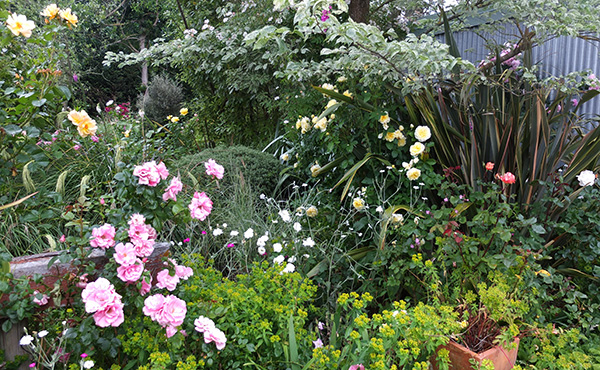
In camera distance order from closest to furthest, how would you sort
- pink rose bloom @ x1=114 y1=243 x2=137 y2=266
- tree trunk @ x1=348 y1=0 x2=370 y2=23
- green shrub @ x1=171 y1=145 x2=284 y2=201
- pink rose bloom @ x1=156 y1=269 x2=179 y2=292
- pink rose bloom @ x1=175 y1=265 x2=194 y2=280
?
1. pink rose bloom @ x1=114 y1=243 x2=137 y2=266
2. pink rose bloom @ x1=156 y1=269 x2=179 y2=292
3. pink rose bloom @ x1=175 y1=265 x2=194 y2=280
4. green shrub @ x1=171 y1=145 x2=284 y2=201
5. tree trunk @ x1=348 y1=0 x2=370 y2=23

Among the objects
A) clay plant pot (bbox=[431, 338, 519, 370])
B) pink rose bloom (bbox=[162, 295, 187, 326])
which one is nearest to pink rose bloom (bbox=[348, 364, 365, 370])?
clay plant pot (bbox=[431, 338, 519, 370])

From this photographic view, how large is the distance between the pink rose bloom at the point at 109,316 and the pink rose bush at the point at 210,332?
0.76ft

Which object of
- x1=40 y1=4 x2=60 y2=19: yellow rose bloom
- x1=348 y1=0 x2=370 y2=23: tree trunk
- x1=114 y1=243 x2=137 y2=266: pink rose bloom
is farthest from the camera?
x1=348 y1=0 x2=370 y2=23: tree trunk

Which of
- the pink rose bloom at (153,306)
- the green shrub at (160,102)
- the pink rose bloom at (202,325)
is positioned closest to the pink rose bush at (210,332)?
the pink rose bloom at (202,325)

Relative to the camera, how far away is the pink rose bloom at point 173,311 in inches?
50.6

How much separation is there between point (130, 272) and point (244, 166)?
6.91 feet

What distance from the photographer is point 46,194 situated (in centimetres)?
157

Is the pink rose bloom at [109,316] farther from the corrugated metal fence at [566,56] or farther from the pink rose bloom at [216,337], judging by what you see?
the corrugated metal fence at [566,56]

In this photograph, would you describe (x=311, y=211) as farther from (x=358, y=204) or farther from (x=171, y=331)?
(x=171, y=331)

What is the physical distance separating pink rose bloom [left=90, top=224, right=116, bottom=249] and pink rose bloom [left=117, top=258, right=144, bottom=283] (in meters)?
0.09

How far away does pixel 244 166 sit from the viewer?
3.38 meters

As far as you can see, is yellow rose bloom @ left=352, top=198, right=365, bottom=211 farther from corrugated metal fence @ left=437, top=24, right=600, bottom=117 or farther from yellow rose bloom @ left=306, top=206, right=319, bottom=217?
corrugated metal fence @ left=437, top=24, right=600, bottom=117

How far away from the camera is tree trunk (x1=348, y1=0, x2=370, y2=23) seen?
11.3 feet

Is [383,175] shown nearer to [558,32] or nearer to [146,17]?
[558,32]
